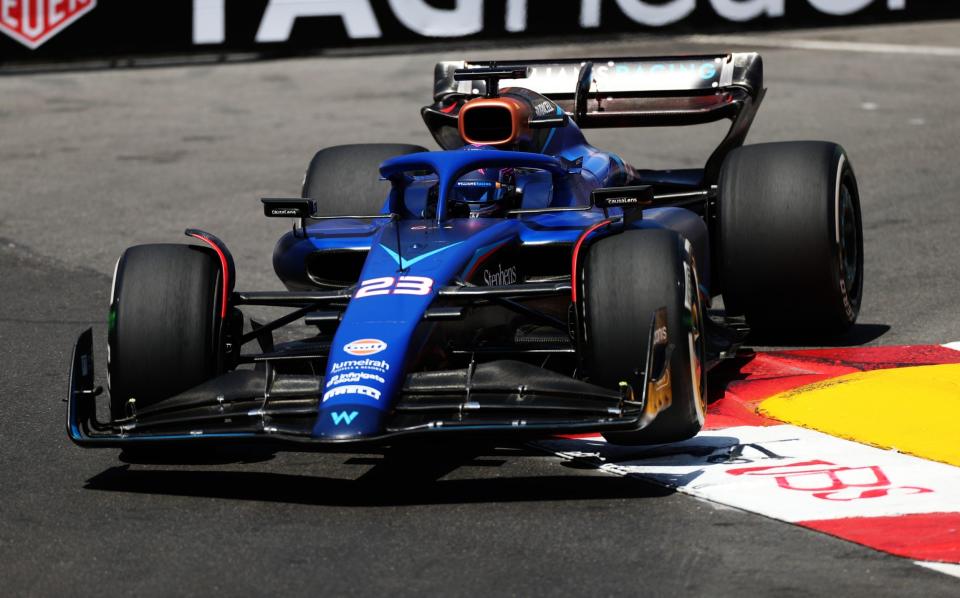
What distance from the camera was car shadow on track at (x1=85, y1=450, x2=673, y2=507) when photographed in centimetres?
596

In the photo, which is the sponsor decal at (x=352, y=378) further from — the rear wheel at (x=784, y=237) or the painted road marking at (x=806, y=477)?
the rear wheel at (x=784, y=237)

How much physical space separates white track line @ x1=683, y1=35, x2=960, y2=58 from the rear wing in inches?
380

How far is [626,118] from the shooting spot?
30.6 feet

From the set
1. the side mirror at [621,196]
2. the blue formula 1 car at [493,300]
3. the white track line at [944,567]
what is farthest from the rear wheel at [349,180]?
the white track line at [944,567]

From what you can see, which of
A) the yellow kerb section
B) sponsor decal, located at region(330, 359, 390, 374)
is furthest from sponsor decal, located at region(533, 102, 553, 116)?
sponsor decal, located at region(330, 359, 390, 374)

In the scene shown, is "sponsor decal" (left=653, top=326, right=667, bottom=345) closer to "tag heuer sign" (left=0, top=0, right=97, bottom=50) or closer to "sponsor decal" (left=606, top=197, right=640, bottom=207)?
"sponsor decal" (left=606, top=197, right=640, bottom=207)

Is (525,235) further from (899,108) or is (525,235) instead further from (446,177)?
(899,108)

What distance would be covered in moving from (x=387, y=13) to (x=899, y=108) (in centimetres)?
621

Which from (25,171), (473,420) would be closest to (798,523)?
(473,420)

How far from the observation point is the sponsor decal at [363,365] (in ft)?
19.1

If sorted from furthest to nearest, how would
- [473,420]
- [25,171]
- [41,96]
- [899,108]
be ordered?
[41,96] → [899,108] → [25,171] → [473,420]

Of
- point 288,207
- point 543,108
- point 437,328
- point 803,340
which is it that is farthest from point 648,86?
point 437,328

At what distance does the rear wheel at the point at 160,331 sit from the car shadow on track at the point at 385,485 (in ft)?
0.97

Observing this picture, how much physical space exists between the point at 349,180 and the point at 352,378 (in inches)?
124
